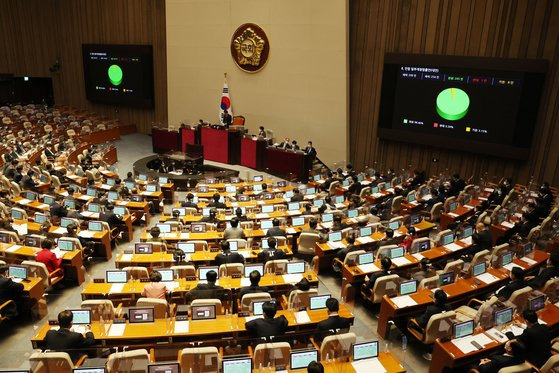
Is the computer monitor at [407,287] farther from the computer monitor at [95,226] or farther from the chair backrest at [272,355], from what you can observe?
the computer monitor at [95,226]

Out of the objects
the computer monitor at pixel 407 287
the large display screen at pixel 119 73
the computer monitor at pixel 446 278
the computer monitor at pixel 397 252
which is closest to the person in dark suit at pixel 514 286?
the computer monitor at pixel 446 278

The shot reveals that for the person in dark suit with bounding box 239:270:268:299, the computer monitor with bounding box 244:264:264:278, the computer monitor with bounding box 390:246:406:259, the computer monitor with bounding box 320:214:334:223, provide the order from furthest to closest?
the computer monitor with bounding box 320:214:334:223
the computer monitor with bounding box 390:246:406:259
the computer monitor with bounding box 244:264:264:278
the person in dark suit with bounding box 239:270:268:299

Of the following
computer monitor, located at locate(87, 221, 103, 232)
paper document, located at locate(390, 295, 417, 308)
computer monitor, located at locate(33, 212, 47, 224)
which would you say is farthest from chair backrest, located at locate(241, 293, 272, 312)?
computer monitor, located at locate(33, 212, 47, 224)

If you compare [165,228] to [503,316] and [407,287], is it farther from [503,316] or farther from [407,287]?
[503,316]

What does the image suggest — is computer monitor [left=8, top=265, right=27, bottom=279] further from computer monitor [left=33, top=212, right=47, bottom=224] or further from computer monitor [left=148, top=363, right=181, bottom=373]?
computer monitor [left=148, top=363, right=181, bottom=373]

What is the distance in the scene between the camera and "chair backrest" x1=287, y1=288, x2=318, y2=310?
694 cm

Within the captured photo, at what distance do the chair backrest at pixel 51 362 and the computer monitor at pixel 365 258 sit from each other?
5.38 meters

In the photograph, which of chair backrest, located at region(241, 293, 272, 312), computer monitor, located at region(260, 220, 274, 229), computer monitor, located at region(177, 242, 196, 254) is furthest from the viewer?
computer monitor, located at region(260, 220, 274, 229)

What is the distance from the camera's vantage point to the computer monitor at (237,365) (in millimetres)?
5270

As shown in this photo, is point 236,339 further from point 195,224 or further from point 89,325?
point 195,224

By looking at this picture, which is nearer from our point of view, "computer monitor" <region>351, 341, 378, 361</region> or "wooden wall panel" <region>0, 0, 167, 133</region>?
"computer monitor" <region>351, 341, 378, 361</region>

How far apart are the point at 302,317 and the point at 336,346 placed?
43.9 inches

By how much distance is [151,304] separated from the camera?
6.59m

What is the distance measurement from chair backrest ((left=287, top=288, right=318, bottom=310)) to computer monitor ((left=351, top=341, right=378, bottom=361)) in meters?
1.42
